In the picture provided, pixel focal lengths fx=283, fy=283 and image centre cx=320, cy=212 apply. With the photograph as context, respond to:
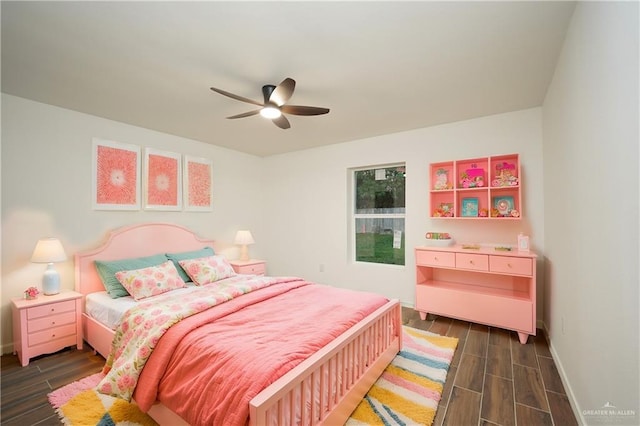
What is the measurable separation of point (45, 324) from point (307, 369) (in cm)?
268

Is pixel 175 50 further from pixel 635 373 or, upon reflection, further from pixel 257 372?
pixel 635 373

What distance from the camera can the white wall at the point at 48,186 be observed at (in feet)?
8.66

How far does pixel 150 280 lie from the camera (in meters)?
2.85

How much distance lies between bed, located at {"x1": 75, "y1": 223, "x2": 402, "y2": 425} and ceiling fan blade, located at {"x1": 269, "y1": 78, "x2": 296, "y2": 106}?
1635 millimetres

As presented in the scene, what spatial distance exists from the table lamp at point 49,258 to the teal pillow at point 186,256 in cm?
101

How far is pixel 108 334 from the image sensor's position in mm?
2428

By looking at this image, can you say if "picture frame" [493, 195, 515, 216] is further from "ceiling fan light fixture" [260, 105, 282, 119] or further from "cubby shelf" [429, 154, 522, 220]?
"ceiling fan light fixture" [260, 105, 282, 119]

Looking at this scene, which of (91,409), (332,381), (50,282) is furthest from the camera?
(50,282)

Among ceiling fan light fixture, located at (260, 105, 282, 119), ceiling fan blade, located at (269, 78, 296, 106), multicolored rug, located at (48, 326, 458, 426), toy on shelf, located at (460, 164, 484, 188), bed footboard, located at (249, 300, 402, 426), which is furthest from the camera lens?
toy on shelf, located at (460, 164, 484, 188)

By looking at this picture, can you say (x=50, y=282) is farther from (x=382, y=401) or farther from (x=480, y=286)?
(x=480, y=286)

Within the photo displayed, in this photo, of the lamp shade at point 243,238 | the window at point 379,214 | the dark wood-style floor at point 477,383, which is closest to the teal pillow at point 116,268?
the dark wood-style floor at point 477,383

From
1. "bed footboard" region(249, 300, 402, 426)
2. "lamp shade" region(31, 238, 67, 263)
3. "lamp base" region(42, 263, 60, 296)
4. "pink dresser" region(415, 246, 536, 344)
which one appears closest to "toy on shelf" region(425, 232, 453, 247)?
"pink dresser" region(415, 246, 536, 344)

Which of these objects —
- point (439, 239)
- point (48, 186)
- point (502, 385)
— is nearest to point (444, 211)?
point (439, 239)

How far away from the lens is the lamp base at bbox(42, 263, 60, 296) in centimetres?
270
